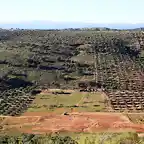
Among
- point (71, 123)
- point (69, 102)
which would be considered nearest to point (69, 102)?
point (69, 102)

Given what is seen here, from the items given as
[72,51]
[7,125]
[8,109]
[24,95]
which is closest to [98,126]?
[7,125]

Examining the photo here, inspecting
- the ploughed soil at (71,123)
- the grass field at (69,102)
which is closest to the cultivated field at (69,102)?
the grass field at (69,102)

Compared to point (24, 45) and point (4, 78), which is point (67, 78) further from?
point (24, 45)

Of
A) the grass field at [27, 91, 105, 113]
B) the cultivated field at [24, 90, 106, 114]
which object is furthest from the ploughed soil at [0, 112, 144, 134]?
the grass field at [27, 91, 105, 113]

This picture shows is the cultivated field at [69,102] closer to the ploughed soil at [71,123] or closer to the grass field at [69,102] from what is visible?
the grass field at [69,102]

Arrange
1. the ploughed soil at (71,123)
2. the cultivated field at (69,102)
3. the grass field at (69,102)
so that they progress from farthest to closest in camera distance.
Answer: the grass field at (69,102)
the cultivated field at (69,102)
the ploughed soil at (71,123)

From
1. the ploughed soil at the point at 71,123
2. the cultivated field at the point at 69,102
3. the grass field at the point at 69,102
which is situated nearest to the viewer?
the ploughed soil at the point at 71,123
